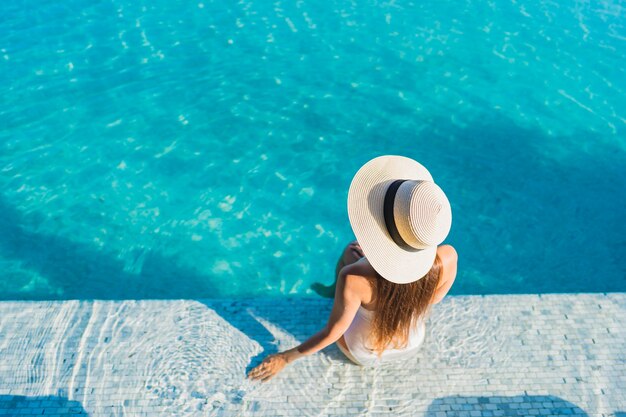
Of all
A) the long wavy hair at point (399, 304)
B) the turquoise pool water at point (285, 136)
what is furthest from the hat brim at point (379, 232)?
the turquoise pool water at point (285, 136)

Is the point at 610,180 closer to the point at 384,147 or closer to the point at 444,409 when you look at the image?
the point at 384,147

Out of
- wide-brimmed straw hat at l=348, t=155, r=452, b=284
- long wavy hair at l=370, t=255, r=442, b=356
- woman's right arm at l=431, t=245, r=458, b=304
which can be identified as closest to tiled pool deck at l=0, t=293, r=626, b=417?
long wavy hair at l=370, t=255, r=442, b=356

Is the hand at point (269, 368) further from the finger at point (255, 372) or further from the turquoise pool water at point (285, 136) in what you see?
the turquoise pool water at point (285, 136)

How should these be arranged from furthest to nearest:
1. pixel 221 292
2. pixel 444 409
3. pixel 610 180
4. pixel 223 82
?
pixel 223 82
pixel 610 180
pixel 221 292
pixel 444 409

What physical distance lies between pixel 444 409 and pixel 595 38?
6.57 meters

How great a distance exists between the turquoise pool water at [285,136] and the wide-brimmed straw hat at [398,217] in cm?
232

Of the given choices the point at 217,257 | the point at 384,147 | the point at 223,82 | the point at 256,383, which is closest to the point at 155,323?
the point at 256,383

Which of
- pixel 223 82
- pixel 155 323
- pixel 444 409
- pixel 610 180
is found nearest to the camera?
pixel 444 409

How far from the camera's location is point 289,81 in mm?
6672

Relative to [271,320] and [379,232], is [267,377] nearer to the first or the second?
[271,320]

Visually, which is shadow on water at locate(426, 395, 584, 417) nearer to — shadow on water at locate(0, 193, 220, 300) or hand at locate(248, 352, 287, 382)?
hand at locate(248, 352, 287, 382)

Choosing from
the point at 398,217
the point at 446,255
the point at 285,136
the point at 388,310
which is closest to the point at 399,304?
the point at 388,310

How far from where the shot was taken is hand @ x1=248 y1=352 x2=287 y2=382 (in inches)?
125

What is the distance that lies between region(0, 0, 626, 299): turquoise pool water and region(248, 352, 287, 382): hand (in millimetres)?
1558
